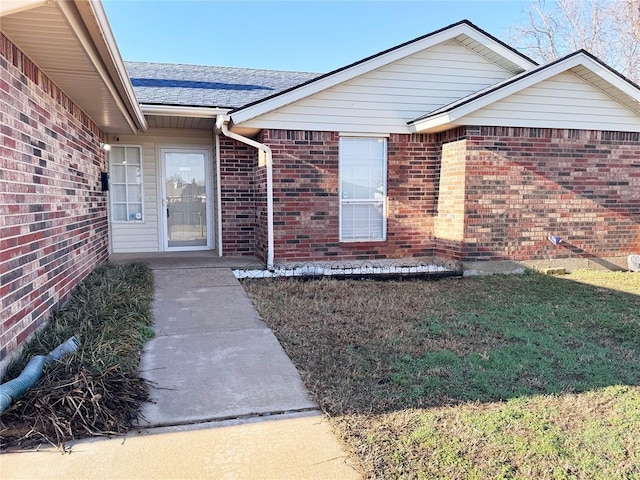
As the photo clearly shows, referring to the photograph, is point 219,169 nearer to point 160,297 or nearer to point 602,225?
point 160,297

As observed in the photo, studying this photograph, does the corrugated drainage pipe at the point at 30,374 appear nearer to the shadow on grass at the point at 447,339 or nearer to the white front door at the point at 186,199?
the shadow on grass at the point at 447,339

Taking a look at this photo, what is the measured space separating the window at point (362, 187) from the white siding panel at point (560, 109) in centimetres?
160

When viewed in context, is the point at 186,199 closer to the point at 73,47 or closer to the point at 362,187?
the point at 362,187

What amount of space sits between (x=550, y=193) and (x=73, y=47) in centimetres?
762

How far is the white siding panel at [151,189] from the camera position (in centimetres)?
941

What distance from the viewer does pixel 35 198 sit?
4004 mm

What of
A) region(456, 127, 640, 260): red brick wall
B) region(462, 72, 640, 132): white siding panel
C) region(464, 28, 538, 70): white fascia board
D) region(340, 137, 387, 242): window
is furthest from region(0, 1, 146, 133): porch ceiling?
region(464, 28, 538, 70): white fascia board

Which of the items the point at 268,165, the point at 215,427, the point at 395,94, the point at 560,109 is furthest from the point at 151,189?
the point at 560,109

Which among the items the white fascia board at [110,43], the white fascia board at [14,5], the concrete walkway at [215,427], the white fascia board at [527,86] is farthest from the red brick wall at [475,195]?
the white fascia board at [14,5]

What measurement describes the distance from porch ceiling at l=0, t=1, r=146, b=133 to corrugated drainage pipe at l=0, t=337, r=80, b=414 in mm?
2258

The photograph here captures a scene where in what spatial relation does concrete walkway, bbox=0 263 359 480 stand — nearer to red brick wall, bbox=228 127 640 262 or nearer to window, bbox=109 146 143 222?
red brick wall, bbox=228 127 640 262

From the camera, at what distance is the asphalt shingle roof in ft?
27.1

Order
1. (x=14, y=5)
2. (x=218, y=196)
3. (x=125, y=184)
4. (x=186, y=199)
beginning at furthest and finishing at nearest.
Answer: (x=186, y=199), (x=125, y=184), (x=218, y=196), (x=14, y=5)

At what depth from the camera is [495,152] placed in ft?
25.4
